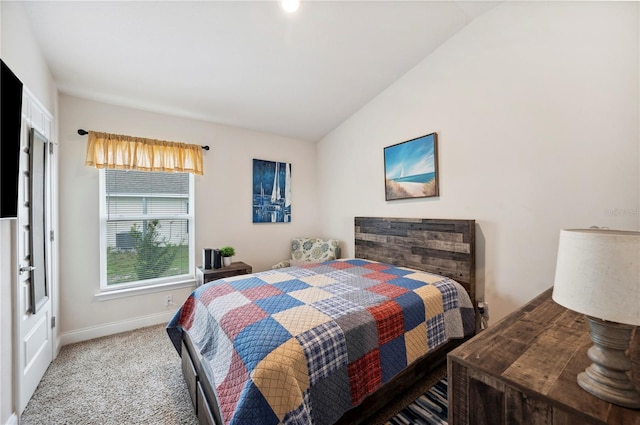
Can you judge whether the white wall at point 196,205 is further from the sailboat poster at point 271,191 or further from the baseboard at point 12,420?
the baseboard at point 12,420

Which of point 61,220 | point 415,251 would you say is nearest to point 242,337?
point 415,251

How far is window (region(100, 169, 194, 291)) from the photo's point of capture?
9.14ft

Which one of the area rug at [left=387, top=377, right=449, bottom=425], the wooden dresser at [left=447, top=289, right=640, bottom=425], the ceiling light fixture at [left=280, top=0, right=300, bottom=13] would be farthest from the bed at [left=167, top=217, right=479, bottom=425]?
the ceiling light fixture at [left=280, top=0, right=300, bottom=13]

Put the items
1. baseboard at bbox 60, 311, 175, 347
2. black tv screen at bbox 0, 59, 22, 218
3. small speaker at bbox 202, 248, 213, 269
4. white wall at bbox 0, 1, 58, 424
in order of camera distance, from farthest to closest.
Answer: small speaker at bbox 202, 248, 213, 269
baseboard at bbox 60, 311, 175, 347
white wall at bbox 0, 1, 58, 424
black tv screen at bbox 0, 59, 22, 218

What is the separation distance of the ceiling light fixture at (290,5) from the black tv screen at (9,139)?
166cm

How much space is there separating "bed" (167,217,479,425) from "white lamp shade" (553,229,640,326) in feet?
3.20

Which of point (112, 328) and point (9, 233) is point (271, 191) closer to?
point (112, 328)

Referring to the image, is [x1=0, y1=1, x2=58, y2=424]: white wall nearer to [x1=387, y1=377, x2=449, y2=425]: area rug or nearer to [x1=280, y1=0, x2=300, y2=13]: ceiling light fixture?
→ [x1=280, y1=0, x2=300, y2=13]: ceiling light fixture

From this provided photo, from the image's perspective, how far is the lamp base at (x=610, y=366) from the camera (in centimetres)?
71

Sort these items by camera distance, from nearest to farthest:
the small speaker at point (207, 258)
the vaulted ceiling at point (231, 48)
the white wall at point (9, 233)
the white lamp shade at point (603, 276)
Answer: the white lamp shade at point (603, 276), the white wall at point (9, 233), the vaulted ceiling at point (231, 48), the small speaker at point (207, 258)

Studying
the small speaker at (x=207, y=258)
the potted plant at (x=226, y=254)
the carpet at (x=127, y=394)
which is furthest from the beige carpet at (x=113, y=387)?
the potted plant at (x=226, y=254)

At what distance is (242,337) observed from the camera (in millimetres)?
1286

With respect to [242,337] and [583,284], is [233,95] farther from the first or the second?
A: [583,284]

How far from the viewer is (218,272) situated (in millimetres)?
2889
